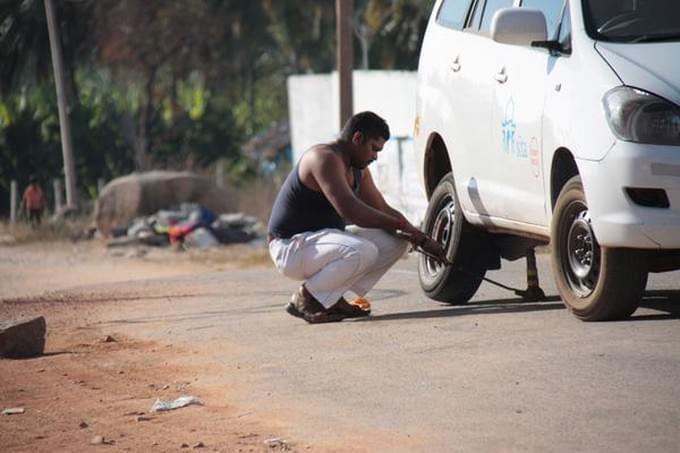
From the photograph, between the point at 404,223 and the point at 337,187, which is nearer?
the point at 337,187

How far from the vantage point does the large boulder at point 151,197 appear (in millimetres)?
29719

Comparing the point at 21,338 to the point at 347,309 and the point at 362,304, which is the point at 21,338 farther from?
the point at 362,304

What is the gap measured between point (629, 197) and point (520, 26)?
48.9 inches

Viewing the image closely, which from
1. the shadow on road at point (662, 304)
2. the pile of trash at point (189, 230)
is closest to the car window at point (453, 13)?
the shadow on road at point (662, 304)

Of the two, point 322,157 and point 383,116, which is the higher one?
point 322,157

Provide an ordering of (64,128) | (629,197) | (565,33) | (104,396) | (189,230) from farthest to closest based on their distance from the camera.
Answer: (64,128)
(189,230)
(565,33)
(104,396)
(629,197)

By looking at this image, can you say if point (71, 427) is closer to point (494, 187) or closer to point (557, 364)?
point (557, 364)

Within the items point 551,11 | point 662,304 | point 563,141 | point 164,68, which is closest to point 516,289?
point 662,304

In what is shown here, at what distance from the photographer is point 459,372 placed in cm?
778

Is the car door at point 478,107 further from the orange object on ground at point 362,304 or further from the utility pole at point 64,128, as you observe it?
the utility pole at point 64,128

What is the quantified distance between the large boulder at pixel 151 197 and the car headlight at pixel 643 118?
2207 centimetres

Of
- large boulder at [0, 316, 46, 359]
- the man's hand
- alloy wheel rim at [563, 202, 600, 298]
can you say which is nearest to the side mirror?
alloy wheel rim at [563, 202, 600, 298]

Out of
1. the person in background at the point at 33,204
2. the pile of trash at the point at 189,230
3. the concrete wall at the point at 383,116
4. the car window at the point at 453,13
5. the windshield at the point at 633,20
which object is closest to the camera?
the windshield at the point at 633,20

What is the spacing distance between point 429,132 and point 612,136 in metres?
2.78
